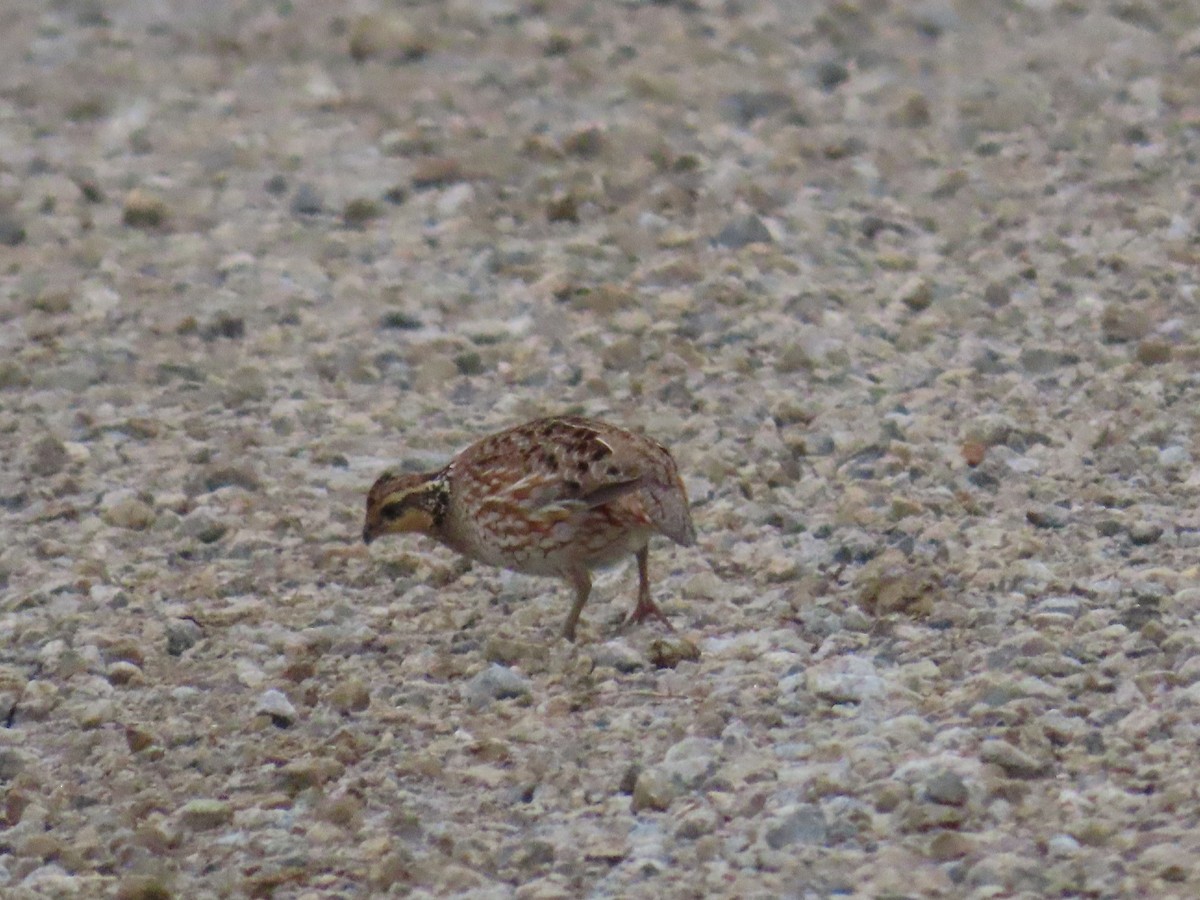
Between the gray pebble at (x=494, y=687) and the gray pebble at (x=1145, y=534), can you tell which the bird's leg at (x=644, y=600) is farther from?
the gray pebble at (x=1145, y=534)

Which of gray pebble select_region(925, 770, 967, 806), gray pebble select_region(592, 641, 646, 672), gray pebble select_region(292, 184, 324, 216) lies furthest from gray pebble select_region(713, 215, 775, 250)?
gray pebble select_region(925, 770, 967, 806)

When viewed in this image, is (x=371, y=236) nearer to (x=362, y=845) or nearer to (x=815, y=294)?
(x=815, y=294)

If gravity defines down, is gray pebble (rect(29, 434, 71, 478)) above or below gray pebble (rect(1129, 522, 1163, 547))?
below

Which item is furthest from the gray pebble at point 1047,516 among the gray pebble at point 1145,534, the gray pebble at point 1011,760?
the gray pebble at point 1011,760

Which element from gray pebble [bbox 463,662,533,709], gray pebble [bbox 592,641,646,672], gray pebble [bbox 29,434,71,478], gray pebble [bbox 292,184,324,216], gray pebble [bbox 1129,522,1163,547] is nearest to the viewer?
gray pebble [bbox 463,662,533,709]

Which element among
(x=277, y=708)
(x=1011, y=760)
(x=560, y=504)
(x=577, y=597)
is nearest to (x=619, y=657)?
(x=577, y=597)

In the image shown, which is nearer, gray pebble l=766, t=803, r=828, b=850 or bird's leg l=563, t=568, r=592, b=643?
gray pebble l=766, t=803, r=828, b=850

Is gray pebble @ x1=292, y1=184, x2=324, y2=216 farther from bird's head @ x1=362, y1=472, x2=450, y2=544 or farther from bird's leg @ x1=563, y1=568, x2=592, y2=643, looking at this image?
bird's leg @ x1=563, y1=568, x2=592, y2=643

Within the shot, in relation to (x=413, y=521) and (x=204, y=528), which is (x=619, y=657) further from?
(x=204, y=528)
